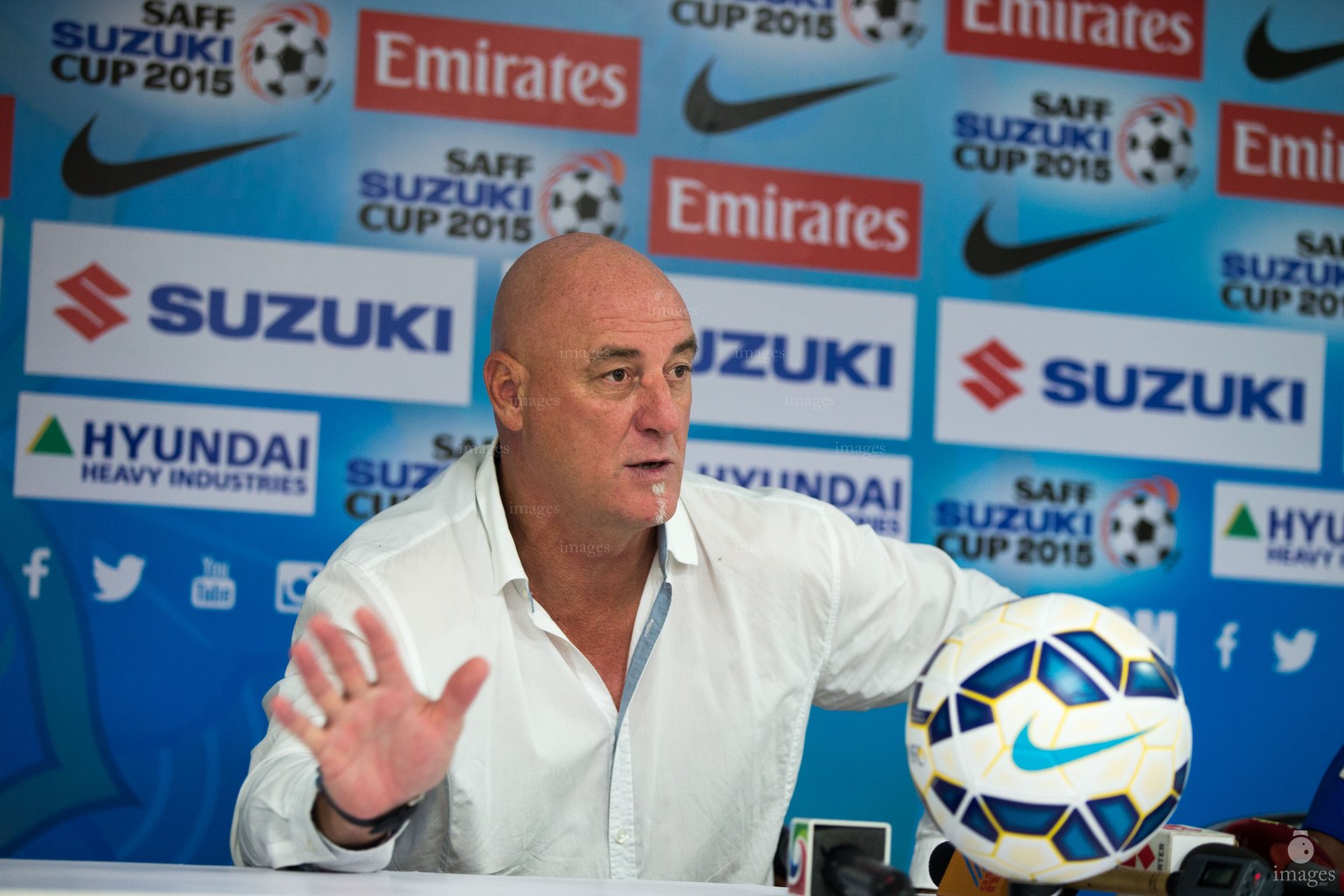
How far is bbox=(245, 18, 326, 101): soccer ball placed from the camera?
3.40m

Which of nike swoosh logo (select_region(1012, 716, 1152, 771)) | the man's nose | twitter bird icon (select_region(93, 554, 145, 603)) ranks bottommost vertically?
twitter bird icon (select_region(93, 554, 145, 603))

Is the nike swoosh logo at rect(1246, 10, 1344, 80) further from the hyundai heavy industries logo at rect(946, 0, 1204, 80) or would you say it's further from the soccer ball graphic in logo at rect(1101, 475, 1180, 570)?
the soccer ball graphic in logo at rect(1101, 475, 1180, 570)

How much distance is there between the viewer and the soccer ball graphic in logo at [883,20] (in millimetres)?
3662

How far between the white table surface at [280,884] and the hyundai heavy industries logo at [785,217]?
2207 millimetres

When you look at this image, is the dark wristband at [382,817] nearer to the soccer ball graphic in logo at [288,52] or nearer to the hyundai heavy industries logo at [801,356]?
the hyundai heavy industries logo at [801,356]

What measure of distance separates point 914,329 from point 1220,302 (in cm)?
91

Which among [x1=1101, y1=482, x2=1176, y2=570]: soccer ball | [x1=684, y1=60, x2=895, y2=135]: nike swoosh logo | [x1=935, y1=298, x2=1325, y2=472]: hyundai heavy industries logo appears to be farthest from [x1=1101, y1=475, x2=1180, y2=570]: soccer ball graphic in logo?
[x1=684, y1=60, x2=895, y2=135]: nike swoosh logo

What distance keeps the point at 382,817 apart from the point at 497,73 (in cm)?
245

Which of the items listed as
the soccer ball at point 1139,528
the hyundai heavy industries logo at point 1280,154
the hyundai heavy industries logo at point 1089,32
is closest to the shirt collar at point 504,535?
the soccer ball at point 1139,528

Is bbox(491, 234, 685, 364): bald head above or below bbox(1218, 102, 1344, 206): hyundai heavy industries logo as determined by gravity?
Answer: below

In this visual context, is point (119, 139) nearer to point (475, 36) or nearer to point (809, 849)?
point (475, 36)

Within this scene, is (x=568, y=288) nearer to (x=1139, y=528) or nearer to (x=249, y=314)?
(x=249, y=314)

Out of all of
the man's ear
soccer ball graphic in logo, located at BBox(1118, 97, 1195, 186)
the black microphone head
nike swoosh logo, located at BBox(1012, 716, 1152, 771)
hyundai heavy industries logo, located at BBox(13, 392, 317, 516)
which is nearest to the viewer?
nike swoosh logo, located at BBox(1012, 716, 1152, 771)

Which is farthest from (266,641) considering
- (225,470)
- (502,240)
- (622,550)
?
(622,550)
